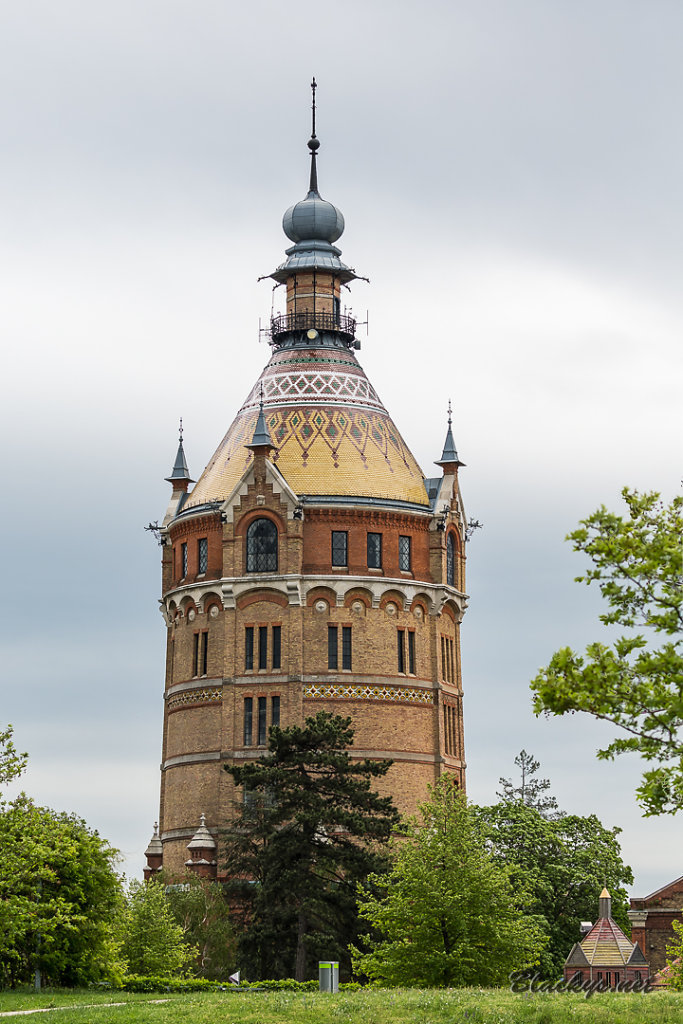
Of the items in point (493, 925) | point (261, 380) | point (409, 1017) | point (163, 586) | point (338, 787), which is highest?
point (261, 380)

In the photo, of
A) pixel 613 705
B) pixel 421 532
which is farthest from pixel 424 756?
pixel 613 705

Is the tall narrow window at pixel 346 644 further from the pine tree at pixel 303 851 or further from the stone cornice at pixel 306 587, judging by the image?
the pine tree at pixel 303 851

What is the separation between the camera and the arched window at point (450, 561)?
81.0 m

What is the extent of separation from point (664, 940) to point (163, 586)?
2915cm

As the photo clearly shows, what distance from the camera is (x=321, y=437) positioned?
8094 centimetres

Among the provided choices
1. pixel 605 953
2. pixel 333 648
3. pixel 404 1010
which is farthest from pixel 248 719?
pixel 404 1010

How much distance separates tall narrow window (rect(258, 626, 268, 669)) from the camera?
7744 centimetres

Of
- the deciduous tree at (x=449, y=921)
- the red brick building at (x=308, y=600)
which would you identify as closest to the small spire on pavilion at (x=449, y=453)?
the red brick building at (x=308, y=600)

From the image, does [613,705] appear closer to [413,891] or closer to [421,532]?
[413,891]

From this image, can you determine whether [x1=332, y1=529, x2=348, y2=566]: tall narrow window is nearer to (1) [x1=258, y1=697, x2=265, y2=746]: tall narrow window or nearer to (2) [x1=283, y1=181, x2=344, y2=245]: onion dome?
(1) [x1=258, y1=697, x2=265, y2=746]: tall narrow window

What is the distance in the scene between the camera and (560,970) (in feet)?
249

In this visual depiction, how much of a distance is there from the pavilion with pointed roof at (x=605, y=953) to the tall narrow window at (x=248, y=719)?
1663cm

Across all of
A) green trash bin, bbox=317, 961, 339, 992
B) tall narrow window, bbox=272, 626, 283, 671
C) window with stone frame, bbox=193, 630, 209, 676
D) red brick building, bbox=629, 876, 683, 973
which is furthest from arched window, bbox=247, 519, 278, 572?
green trash bin, bbox=317, 961, 339, 992

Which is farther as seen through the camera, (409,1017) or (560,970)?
(560,970)
